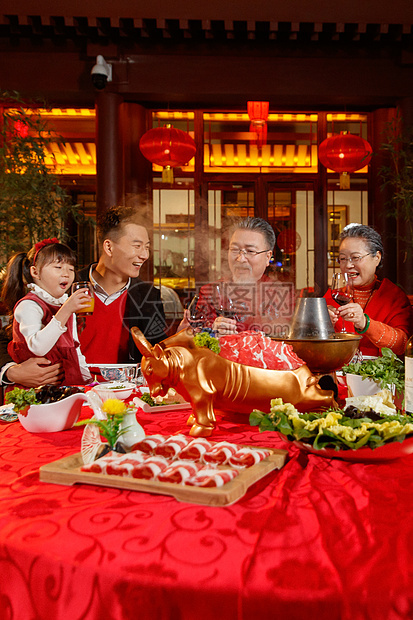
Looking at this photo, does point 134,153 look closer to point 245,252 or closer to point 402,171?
point 402,171

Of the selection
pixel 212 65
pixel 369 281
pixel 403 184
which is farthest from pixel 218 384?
pixel 212 65

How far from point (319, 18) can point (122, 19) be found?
5.90ft

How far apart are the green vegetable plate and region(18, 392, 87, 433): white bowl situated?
58 cm

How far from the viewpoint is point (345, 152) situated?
4496 millimetres

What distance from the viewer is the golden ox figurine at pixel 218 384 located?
118 cm

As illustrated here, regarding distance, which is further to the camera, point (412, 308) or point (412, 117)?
point (412, 117)

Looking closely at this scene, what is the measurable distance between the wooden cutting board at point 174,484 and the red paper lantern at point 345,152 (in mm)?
4061

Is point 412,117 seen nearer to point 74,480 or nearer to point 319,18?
point 319,18

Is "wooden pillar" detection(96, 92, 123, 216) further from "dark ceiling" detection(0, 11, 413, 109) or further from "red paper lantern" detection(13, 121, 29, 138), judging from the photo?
"red paper lantern" detection(13, 121, 29, 138)

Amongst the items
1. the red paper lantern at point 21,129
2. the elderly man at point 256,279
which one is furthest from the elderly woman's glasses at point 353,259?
the red paper lantern at point 21,129

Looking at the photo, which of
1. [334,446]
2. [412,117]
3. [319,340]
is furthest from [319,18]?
[334,446]

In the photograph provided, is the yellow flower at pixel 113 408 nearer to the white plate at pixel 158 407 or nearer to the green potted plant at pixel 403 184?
the white plate at pixel 158 407

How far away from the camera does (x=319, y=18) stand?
446 cm

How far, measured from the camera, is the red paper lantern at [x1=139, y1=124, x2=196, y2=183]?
4383 mm
